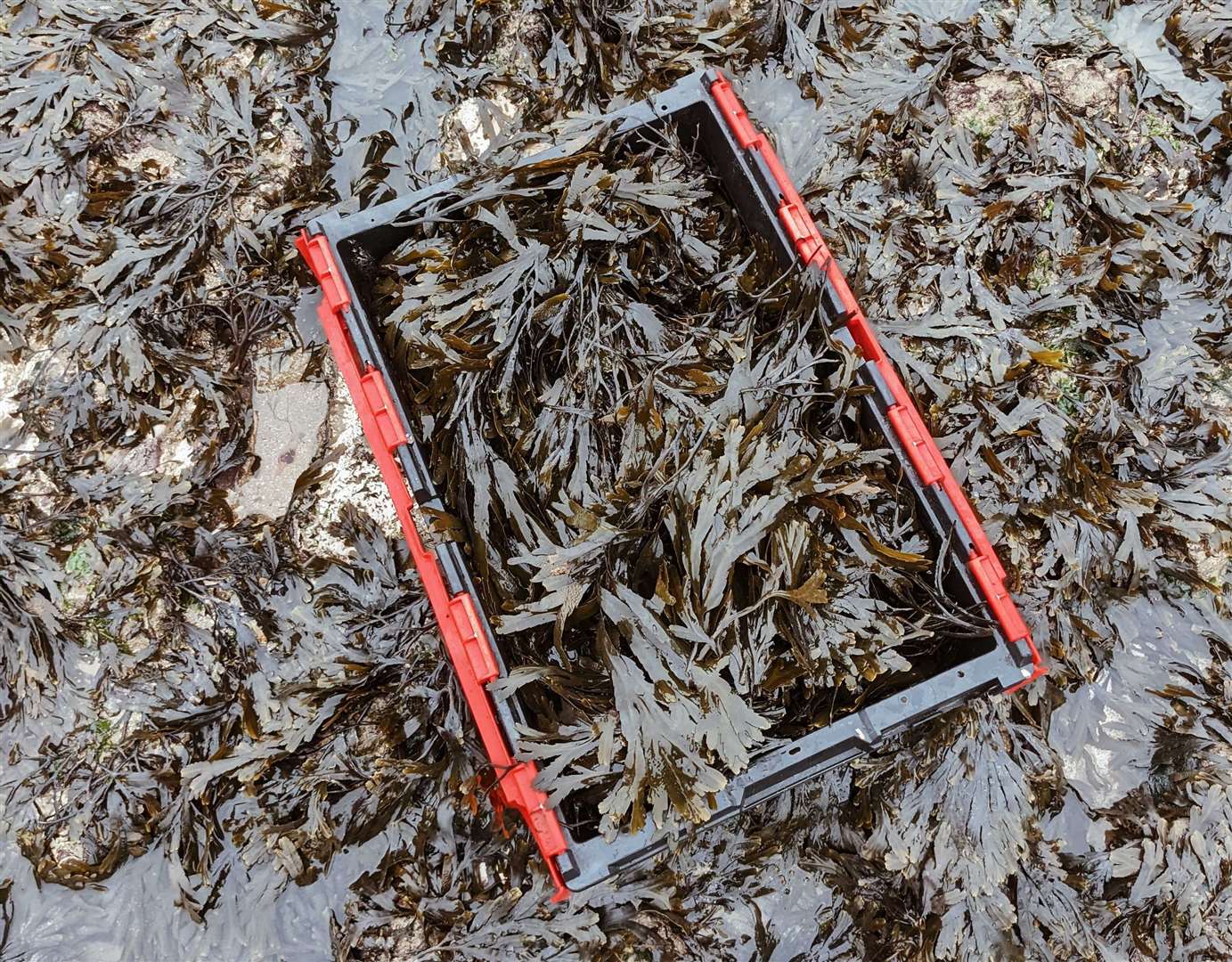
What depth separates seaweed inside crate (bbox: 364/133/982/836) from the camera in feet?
4.32

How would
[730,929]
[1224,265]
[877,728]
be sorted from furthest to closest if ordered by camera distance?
[1224,265]
[730,929]
[877,728]

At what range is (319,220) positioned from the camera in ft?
5.05

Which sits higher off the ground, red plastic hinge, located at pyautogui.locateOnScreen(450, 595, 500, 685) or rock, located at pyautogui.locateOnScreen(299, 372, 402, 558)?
rock, located at pyautogui.locateOnScreen(299, 372, 402, 558)

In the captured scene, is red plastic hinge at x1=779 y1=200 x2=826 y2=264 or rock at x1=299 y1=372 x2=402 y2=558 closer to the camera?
red plastic hinge at x1=779 y1=200 x2=826 y2=264

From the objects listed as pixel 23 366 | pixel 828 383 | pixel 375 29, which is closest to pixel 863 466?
pixel 828 383

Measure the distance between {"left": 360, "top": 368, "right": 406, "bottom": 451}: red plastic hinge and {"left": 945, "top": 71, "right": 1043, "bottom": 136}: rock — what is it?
1639 millimetres

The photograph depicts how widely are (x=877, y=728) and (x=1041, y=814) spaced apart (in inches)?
27.2

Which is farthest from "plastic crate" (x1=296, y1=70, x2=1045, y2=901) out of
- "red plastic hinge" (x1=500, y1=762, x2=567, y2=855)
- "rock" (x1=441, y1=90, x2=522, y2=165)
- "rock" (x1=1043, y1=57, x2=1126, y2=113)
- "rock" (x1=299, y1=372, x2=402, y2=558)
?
"rock" (x1=1043, y1=57, x2=1126, y2=113)

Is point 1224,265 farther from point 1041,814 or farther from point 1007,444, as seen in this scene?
point 1041,814

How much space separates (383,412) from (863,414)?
0.97 meters

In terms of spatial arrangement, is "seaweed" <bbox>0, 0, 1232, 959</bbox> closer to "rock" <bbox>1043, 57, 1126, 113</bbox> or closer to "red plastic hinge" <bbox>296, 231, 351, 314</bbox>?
"rock" <bbox>1043, 57, 1126, 113</bbox>

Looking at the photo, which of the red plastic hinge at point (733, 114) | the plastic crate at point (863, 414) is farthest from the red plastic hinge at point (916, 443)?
the red plastic hinge at point (733, 114)

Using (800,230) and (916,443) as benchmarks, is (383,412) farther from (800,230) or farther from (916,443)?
(916,443)

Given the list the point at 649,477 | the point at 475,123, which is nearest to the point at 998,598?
the point at 649,477
